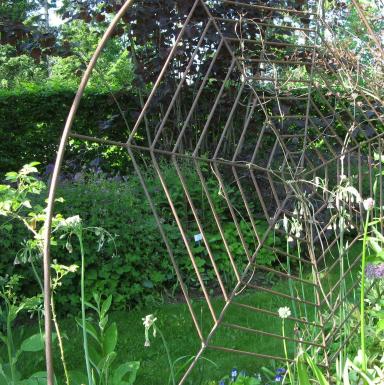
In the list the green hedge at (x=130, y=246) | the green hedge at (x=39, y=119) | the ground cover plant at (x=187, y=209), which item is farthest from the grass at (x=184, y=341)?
the green hedge at (x=39, y=119)

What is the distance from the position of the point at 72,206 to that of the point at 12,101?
326cm

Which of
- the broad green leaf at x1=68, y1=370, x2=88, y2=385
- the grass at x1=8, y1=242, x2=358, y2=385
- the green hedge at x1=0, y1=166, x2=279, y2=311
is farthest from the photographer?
the green hedge at x1=0, y1=166, x2=279, y2=311

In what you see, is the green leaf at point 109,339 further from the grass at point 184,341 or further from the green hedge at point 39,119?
the green hedge at point 39,119

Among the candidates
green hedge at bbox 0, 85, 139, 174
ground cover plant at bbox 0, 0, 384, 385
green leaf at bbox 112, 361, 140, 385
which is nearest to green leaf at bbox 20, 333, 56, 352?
ground cover plant at bbox 0, 0, 384, 385

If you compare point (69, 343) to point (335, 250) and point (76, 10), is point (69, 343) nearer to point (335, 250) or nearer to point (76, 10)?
point (335, 250)

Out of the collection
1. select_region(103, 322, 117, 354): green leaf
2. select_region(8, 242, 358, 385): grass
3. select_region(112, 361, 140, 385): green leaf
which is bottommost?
select_region(8, 242, 358, 385): grass

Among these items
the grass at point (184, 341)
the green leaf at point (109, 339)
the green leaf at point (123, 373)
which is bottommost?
the grass at point (184, 341)

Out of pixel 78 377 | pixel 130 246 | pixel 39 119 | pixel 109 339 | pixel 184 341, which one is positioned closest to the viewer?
pixel 78 377

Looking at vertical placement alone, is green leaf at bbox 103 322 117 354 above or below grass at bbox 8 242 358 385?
above

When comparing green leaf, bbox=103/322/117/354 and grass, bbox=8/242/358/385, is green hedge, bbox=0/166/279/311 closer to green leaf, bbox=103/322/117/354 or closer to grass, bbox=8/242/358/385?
grass, bbox=8/242/358/385

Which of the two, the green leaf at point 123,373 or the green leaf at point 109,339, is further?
the green leaf at point 109,339

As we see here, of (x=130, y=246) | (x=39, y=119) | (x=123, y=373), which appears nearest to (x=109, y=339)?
(x=123, y=373)

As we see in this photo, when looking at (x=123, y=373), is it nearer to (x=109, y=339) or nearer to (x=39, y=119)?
(x=109, y=339)

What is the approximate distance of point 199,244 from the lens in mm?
4746
